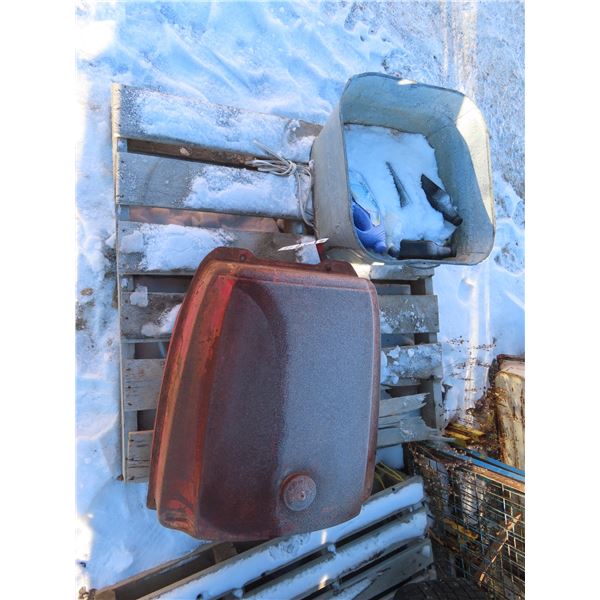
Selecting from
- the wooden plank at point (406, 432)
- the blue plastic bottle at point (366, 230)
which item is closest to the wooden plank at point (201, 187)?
the blue plastic bottle at point (366, 230)

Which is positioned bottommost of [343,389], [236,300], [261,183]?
[343,389]

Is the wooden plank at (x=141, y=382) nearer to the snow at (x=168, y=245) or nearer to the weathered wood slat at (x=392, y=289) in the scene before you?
the snow at (x=168, y=245)

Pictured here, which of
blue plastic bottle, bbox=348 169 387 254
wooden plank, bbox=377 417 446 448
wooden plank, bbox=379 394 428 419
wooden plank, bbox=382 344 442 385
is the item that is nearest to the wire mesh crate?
wooden plank, bbox=377 417 446 448

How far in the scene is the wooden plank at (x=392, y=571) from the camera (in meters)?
1.68

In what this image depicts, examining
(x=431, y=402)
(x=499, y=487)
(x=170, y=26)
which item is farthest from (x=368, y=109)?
(x=499, y=487)

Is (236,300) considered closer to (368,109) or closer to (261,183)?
(261,183)

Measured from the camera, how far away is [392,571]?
176cm

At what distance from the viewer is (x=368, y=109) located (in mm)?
1611

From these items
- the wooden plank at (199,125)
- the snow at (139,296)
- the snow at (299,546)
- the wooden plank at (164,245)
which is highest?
the wooden plank at (199,125)

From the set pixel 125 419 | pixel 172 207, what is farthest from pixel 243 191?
pixel 125 419

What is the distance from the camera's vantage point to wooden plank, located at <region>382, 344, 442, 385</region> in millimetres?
1797

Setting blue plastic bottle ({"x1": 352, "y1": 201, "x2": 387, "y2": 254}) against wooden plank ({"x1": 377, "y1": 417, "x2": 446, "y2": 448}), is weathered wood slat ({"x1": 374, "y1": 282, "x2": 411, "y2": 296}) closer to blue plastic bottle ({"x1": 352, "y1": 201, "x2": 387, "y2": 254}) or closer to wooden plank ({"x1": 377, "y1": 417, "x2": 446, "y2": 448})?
blue plastic bottle ({"x1": 352, "y1": 201, "x2": 387, "y2": 254})

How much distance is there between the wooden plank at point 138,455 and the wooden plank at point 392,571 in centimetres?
86

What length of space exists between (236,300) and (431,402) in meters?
1.21
